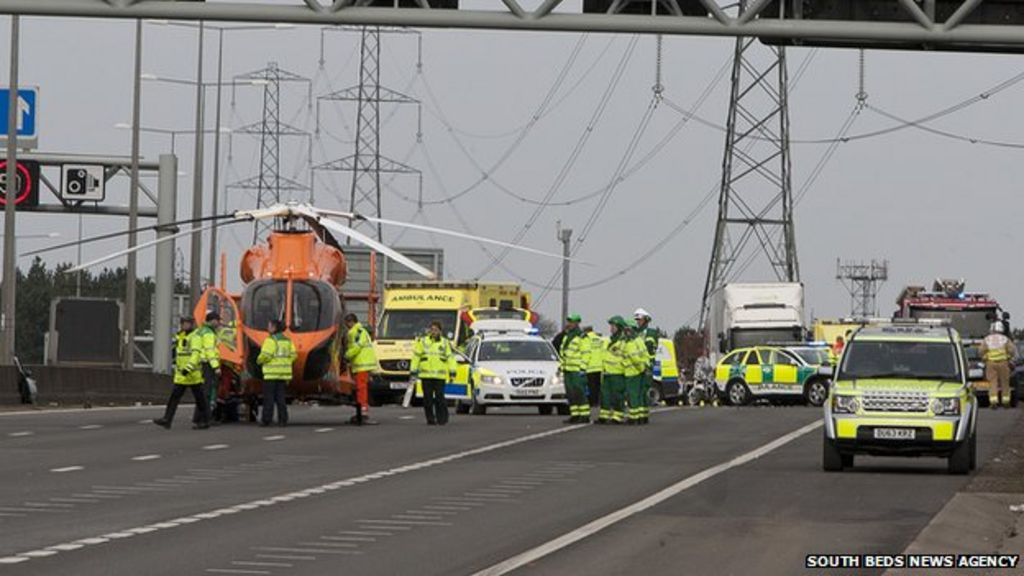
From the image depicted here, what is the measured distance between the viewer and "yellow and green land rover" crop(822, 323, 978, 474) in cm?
2630

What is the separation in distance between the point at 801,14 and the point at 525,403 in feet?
57.8

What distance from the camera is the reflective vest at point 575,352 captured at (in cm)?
3944

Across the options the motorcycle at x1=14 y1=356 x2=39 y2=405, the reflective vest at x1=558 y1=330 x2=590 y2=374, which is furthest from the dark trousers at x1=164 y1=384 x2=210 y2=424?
the motorcycle at x1=14 y1=356 x2=39 y2=405

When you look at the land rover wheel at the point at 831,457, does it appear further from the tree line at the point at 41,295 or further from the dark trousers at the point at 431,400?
the tree line at the point at 41,295

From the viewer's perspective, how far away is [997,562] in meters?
17.0

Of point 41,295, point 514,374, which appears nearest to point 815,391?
point 514,374

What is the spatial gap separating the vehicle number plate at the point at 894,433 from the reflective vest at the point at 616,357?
36.6 ft

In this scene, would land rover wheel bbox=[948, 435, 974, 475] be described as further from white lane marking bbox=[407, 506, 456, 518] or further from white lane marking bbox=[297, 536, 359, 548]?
white lane marking bbox=[297, 536, 359, 548]

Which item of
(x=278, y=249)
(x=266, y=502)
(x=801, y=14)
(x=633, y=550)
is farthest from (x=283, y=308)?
(x=633, y=550)

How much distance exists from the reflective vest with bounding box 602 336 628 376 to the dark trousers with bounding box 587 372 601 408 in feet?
6.18

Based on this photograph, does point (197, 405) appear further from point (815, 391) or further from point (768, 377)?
point (768, 377)

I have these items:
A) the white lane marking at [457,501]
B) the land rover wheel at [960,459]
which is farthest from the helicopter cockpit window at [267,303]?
the white lane marking at [457,501]

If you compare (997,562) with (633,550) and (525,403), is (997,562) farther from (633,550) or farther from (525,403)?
(525,403)

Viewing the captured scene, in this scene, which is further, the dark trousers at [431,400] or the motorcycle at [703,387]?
the motorcycle at [703,387]
